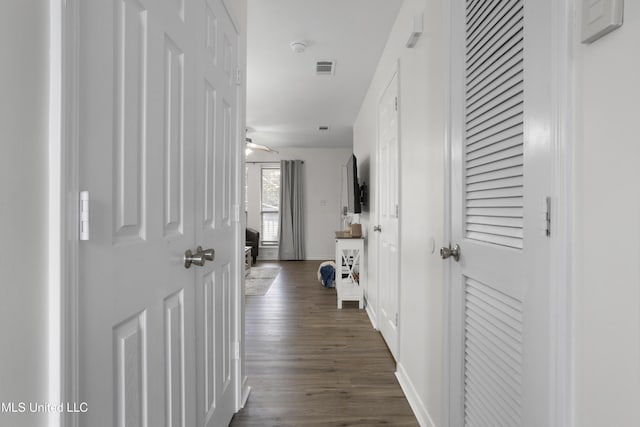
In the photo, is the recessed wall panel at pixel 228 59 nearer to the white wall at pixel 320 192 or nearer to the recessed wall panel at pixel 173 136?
the recessed wall panel at pixel 173 136

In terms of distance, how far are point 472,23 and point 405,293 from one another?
1.55 metres

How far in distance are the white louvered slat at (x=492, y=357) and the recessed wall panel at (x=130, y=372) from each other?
1016 millimetres

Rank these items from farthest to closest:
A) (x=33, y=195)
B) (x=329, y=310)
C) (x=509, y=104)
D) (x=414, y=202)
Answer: (x=329, y=310) → (x=414, y=202) → (x=509, y=104) → (x=33, y=195)

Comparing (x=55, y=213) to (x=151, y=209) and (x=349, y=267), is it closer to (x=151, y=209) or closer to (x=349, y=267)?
(x=151, y=209)

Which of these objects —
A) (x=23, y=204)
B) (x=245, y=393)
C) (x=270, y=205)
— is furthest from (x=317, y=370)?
(x=270, y=205)

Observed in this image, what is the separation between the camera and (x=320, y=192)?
8016 millimetres

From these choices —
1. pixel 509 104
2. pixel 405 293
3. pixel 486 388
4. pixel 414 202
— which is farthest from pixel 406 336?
pixel 509 104

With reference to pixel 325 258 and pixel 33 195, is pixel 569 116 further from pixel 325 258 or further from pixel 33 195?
pixel 325 258

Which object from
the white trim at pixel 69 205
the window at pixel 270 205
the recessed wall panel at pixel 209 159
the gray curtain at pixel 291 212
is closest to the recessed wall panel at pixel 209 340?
the recessed wall panel at pixel 209 159

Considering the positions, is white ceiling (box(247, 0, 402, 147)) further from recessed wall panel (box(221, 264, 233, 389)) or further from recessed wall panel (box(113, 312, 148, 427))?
recessed wall panel (box(113, 312, 148, 427))

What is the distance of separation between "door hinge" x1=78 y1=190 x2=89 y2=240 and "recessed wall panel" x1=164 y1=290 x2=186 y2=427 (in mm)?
463

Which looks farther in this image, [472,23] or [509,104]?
[472,23]

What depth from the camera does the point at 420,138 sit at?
1.96 meters

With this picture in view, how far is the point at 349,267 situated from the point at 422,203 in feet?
8.28
